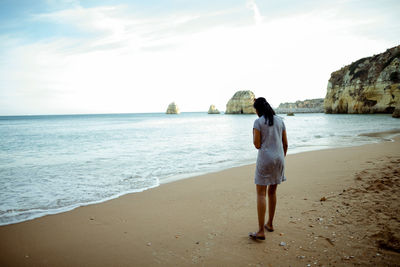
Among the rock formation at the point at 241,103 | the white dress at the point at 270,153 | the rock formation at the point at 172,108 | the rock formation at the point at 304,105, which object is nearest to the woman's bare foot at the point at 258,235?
the white dress at the point at 270,153

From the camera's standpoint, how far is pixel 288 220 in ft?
12.1

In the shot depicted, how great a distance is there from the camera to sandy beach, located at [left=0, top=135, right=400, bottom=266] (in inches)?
109

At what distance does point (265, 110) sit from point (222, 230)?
77.5 inches

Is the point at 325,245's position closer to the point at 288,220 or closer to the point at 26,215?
the point at 288,220

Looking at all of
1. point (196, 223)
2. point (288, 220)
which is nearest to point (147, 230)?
point (196, 223)

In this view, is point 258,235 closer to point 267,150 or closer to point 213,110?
point 267,150

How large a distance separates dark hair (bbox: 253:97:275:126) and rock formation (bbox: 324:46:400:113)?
56695 millimetres

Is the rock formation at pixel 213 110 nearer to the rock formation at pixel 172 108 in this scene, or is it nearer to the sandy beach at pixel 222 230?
the rock formation at pixel 172 108

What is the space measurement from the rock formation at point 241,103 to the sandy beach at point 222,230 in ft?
318

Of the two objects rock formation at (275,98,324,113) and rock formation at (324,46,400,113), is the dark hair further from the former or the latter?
rock formation at (275,98,324,113)

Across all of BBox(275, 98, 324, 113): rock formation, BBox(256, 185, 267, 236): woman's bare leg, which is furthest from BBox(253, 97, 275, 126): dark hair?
BBox(275, 98, 324, 113): rock formation

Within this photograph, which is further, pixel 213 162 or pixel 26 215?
pixel 213 162

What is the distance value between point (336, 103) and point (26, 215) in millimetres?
73409

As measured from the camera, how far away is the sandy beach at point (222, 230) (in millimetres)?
2768
